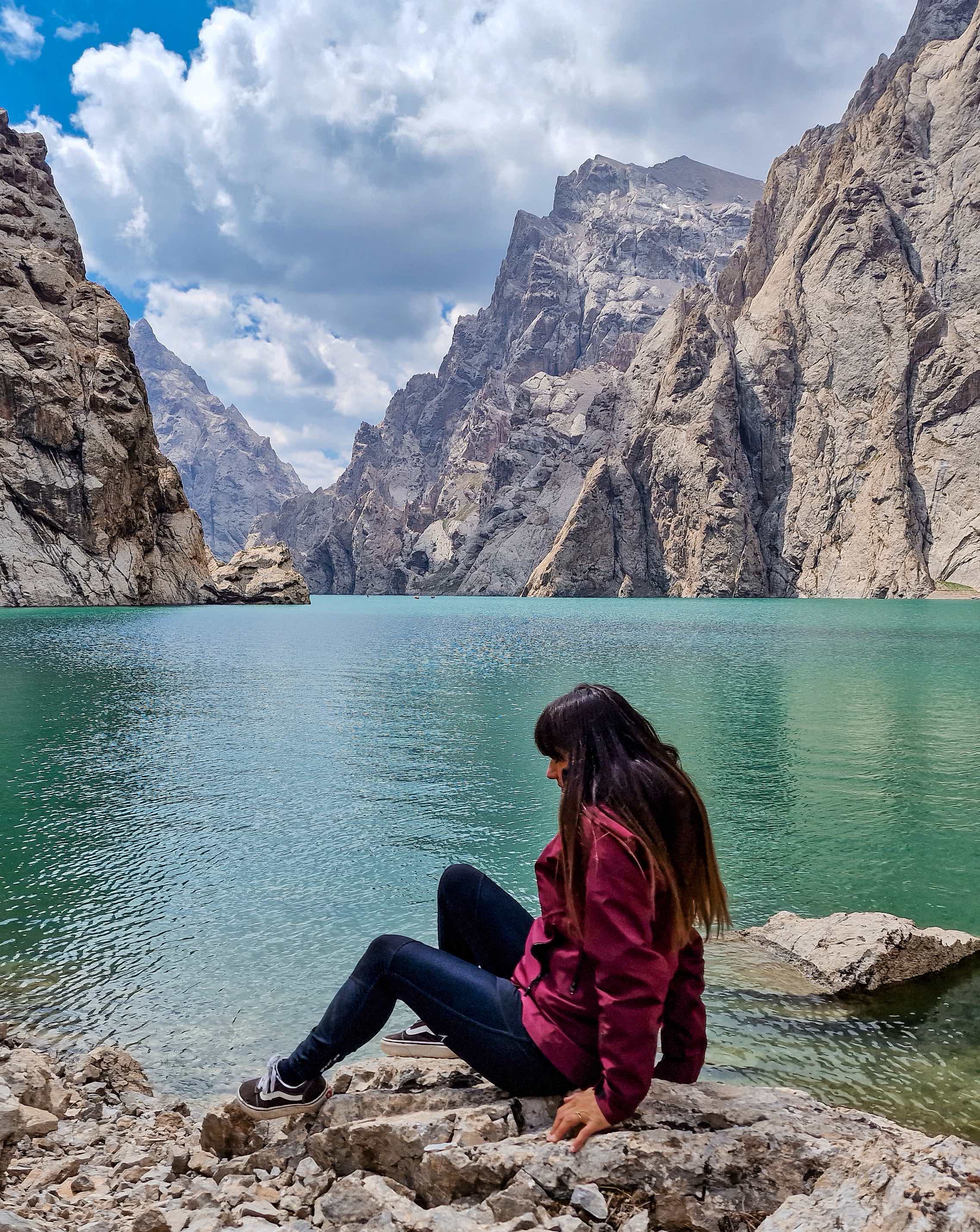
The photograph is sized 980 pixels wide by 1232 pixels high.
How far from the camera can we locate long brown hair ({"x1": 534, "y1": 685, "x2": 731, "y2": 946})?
10.1ft

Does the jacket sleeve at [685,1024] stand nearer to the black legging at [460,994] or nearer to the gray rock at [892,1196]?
the black legging at [460,994]

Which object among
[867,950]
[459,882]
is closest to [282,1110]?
[459,882]

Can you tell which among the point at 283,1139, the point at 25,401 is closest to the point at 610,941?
the point at 283,1139

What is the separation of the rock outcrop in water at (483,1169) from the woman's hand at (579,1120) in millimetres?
48

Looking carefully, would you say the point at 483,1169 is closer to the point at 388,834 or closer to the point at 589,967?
the point at 589,967

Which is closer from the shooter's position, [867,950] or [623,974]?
[623,974]

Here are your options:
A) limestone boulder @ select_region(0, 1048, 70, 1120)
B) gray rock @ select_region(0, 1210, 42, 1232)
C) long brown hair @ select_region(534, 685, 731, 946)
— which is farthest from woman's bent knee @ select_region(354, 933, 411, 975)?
limestone boulder @ select_region(0, 1048, 70, 1120)

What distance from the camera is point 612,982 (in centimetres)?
294

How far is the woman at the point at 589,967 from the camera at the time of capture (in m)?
2.95

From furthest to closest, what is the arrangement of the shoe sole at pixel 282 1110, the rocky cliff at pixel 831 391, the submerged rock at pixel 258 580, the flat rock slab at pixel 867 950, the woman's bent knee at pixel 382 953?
the rocky cliff at pixel 831 391, the submerged rock at pixel 258 580, the flat rock slab at pixel 867 950, the shoe sole at pixel 282 1110, the woman's bent knee at pixel 382 953

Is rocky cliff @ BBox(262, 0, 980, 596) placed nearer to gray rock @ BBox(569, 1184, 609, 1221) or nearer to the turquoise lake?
the turquoise lake

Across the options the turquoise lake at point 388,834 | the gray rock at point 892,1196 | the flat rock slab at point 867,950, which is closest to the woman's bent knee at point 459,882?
the gray rock at point 892,1196

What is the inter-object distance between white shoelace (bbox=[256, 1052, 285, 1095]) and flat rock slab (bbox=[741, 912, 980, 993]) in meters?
4.91

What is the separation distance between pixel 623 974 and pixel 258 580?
105644 millimetres
